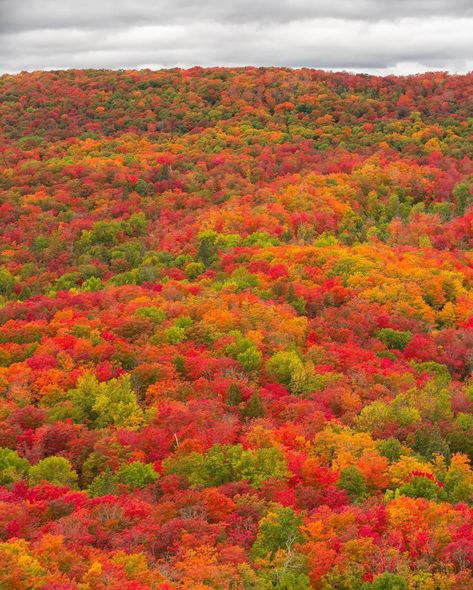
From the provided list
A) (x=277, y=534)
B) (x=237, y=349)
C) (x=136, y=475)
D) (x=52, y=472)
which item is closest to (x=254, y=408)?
(x=237, y=349)

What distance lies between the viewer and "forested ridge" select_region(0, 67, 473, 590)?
112 feet

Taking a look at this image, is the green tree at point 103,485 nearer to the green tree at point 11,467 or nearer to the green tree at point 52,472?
the green tree at point 52,472

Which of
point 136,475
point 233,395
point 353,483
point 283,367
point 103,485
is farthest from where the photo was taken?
point 283,367

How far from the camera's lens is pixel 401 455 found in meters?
46.0

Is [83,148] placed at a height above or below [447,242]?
above

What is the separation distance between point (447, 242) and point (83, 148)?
8391 cm

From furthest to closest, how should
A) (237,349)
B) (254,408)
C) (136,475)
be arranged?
(237,349), (254,408), (136,475)

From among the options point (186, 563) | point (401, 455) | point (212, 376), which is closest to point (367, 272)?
point (212, 376)

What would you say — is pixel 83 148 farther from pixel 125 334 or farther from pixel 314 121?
pixel 125 334

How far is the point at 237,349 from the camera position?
65.1 meters

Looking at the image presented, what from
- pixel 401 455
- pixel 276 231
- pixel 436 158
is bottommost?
pixel 401 455

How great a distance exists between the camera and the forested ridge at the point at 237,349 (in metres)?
34.1

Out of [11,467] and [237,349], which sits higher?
[237,349]

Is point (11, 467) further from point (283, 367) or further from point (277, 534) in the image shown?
point (283, 367)
